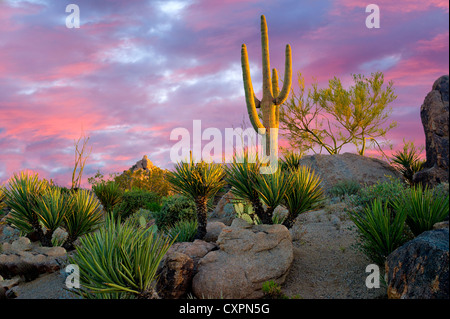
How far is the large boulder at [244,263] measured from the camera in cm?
654

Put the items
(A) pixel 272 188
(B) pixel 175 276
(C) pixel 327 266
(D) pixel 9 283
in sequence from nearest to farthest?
(B) pixel 175 276 → (C) pixel 327 266 → (A) pixel 272 188 → (D) pixel 9 283

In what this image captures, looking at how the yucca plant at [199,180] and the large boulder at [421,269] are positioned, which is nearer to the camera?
the large boulder at [421,269]

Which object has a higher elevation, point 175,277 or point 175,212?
point 175,212

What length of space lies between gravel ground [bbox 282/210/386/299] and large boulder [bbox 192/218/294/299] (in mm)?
469

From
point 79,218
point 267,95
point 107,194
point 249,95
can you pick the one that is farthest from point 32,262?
point 267,95

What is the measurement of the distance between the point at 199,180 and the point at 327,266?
3.19m

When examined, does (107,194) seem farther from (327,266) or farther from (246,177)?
(327,266)

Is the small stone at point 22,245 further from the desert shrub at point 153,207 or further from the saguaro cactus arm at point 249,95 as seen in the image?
the saguaro cactus arm at point 249,95

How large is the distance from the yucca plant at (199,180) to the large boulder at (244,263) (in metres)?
1.25

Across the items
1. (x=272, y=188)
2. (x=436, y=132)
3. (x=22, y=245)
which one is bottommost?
(x=22, y=245)

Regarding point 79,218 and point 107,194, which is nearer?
point 79,218

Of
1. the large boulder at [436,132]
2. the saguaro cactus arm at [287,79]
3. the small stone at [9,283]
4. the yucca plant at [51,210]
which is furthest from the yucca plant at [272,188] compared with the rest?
the saguaro cactus arm at [287,79]

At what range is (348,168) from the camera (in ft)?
56.4
